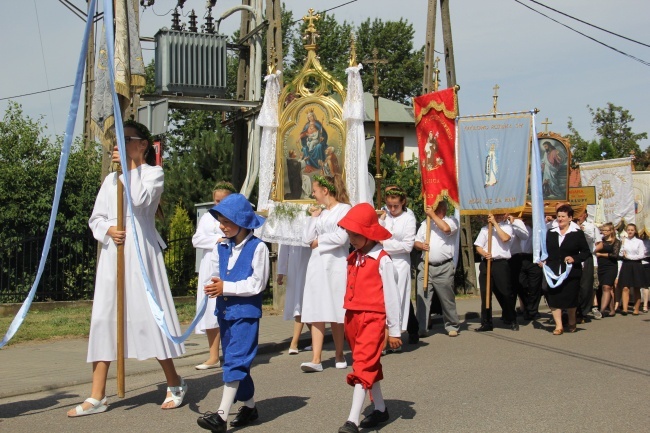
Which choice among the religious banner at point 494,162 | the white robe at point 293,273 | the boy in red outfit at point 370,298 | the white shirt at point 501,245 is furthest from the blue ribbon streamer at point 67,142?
the white shirt at point 501,245

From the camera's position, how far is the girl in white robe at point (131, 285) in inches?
266

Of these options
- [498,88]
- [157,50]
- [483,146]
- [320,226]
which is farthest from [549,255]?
[157,50]

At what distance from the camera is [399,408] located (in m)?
7.08

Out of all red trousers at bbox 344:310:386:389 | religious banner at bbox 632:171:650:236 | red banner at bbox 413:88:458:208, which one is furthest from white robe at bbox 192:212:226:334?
religious banner at bbox 632:171:650:236

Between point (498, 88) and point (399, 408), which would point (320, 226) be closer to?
point (399, 408)

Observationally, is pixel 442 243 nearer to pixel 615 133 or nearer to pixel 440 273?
pixel 440 273

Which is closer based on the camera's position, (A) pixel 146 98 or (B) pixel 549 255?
(B) pixel 549 255

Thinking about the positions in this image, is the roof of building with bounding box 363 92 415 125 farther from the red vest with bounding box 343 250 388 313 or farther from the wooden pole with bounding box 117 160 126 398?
the red vest with bounding box 343 250 388 313

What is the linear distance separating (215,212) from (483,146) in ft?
24.1

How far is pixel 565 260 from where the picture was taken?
12.5 meters

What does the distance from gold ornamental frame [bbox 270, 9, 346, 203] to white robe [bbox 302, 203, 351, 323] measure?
196 cm

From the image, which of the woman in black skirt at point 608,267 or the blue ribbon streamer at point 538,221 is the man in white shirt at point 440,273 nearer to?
the blue ribbon streamer at point 538,221

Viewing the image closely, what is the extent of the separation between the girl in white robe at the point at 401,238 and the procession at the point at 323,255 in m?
0.03

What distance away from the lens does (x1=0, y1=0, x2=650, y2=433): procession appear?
646 cm
